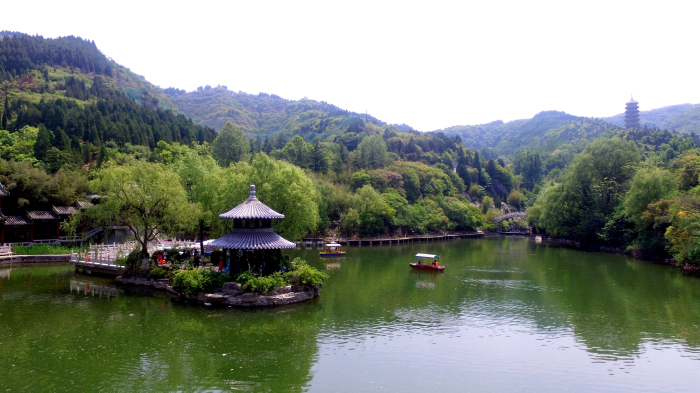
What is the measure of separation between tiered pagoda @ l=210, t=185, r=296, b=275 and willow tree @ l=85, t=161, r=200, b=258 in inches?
194

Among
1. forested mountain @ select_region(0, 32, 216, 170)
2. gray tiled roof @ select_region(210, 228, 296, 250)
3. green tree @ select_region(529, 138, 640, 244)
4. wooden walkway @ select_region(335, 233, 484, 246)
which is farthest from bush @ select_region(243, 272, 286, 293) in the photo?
green tree @ select_region(529, 138, 640, 244)

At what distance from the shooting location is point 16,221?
39062 millimetres

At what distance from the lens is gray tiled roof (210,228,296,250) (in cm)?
2317

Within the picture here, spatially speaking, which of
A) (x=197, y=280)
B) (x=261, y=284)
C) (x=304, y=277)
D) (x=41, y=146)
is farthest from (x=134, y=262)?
(x=41, y=146)

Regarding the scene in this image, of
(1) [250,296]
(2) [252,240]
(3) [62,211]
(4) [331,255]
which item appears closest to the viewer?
(1) [250,296]

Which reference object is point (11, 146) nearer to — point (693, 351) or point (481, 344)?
point (481, 344)

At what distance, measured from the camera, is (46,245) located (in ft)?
129

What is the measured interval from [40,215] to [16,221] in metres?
1.85

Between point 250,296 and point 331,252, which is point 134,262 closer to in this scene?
point 250,296

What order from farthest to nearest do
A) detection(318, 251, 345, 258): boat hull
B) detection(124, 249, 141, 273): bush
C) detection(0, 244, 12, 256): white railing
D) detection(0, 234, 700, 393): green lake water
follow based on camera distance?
detection(318, 251, 345, 258): boat hull
detection(0, 244, 12, 256): white railing
detection(124, 249, 141, 273): bush
detection(0, 234, 700, 393): green lake water

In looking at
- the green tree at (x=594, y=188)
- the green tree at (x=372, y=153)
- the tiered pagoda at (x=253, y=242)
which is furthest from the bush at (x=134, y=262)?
the green tree at (x=372, y=153)

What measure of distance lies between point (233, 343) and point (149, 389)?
4.20 metres

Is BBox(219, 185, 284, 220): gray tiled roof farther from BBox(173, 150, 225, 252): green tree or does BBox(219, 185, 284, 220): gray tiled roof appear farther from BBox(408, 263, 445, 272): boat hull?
BBox(408, 263, 445, 272): boat hull

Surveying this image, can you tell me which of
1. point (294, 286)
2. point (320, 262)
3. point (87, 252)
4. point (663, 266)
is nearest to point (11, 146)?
point (87, 252)
